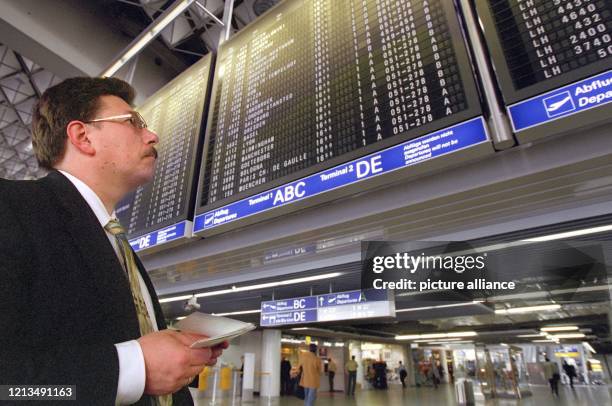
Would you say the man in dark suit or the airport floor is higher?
the man in dark suit

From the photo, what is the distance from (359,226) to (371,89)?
96cm

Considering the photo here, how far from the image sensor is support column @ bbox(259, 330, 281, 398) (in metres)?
15.9

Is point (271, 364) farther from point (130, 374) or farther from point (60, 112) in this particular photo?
point (130, 374)

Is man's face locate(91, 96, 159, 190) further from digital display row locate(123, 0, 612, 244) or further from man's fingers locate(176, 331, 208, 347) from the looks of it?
digital display row locate(123, 0, 612, 244)

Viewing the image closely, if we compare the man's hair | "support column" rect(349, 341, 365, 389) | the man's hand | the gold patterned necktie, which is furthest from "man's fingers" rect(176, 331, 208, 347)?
"support column" rect(349, 341, 365, 389)

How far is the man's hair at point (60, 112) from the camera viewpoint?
1.28 meters

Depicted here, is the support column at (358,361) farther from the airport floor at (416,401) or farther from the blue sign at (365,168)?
the blue sign at (365,168)

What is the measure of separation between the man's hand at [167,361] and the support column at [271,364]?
16499 mm

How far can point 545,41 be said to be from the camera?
1.98 m

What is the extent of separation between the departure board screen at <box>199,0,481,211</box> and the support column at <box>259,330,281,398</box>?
14515 millimetres

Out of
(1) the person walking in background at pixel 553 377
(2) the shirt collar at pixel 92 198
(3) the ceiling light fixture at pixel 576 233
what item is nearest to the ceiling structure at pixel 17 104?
(2) the shirt collar at pixel 92 198

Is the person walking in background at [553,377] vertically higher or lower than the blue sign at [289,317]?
lower

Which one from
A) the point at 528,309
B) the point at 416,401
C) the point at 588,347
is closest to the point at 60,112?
the point at 528,309

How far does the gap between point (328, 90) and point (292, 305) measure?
454 cm
